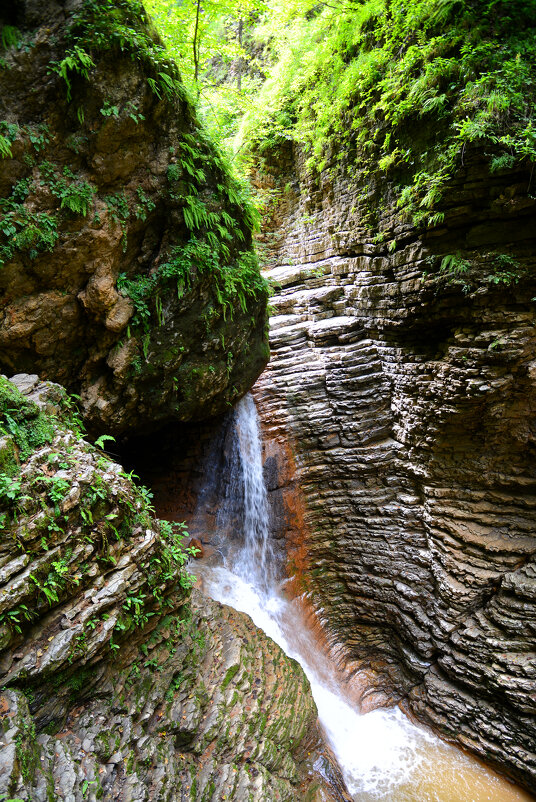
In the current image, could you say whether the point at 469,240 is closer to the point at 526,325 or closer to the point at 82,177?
the point at 526,325

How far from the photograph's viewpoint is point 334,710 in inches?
282

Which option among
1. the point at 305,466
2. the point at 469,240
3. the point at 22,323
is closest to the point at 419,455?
the point at 305,466

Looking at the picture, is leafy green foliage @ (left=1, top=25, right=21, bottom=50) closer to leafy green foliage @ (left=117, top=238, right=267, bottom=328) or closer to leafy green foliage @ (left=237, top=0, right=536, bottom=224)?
leafy green foliage @ (left=117, top=238, right=267, bottom=328)

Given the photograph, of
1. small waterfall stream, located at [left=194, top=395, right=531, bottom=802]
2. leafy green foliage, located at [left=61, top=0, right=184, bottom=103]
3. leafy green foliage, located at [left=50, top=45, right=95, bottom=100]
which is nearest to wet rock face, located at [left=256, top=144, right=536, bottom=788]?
small waterfall stream, located at [left=194, top=395, right=531, bottom=802]

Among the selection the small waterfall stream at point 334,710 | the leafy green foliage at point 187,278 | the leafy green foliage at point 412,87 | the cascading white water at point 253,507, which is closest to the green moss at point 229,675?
the small waterfall stream at point 334,710

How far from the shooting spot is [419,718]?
721 cm

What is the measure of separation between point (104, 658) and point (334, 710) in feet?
17.8

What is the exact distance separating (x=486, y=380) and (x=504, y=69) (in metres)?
4.60

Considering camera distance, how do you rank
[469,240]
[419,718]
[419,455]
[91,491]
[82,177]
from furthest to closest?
1. [419,455]
2. [419,718]
3. [469,240]
4. [82,177]
5. [91,491]

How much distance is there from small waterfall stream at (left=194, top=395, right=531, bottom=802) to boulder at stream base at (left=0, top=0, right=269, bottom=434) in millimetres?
3103

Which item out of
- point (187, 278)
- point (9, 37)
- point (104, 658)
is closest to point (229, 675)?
point (104, 658)

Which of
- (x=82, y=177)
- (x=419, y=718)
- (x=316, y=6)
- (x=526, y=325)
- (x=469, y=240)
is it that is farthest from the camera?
(x=316, y=6)

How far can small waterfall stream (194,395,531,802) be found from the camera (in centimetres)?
609

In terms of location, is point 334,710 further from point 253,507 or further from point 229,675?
point 253,507
